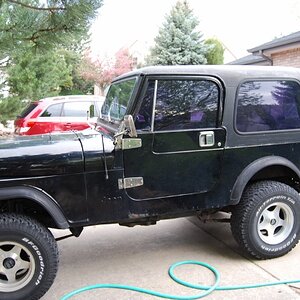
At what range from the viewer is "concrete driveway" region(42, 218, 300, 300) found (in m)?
3.31

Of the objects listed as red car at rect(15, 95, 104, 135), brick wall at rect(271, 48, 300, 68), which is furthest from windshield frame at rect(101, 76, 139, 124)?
brick wall at rect(271, 48, 300, 68)

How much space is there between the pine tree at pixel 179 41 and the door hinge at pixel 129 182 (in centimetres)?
A: 2145

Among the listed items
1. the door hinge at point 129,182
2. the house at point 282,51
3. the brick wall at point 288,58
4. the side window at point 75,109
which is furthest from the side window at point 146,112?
the brick wall at point 288,58

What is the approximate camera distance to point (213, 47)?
2623 centimetres

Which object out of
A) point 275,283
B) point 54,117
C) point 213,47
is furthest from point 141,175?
point 213,47

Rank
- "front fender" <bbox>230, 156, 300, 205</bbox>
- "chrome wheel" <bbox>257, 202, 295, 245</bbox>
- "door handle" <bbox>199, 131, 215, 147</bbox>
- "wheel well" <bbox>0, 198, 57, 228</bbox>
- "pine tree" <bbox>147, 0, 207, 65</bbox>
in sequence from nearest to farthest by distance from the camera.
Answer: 1. "wheel well" <bbox>0, 198, 57, 228</bbox>
2. "door handle" <bbox>199, 131, 215, 147</bbox>
3. "front fender" <bbox>230, 156, 300, 205</bbox>
4. "chrome wheel" <bbox>257, 202, 295, 245</bbox>
5. "pine tree" <bbox>147, 0, 207, 65</bbox>

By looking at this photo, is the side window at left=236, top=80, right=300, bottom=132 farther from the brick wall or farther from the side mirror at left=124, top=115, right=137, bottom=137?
the brick wall

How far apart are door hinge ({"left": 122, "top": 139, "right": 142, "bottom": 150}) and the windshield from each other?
0.38 m

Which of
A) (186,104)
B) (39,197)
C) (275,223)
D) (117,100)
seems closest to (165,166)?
(186,104)

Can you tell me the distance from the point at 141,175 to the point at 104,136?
1.57 ft

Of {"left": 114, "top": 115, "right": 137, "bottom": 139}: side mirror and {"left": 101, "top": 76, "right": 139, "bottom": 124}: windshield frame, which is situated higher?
{"left": 101, "top": 76, "right": 139, "bottom": 124}: windshield frame

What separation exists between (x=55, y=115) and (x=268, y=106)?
5935mm

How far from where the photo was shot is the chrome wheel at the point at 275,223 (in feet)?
12.8

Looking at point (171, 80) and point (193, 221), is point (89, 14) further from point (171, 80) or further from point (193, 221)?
point (193, 221)
